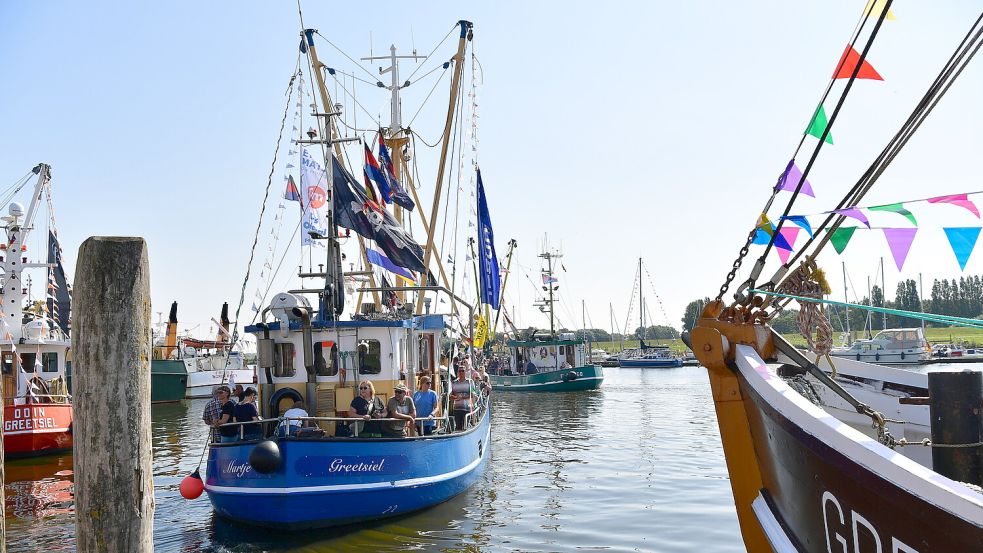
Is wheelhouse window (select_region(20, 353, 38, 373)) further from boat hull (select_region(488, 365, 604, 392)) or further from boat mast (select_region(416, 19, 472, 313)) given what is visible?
boat hull (select_region(488, 365, 604, 392))

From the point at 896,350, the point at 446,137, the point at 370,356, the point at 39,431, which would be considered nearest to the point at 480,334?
the point at 446,137

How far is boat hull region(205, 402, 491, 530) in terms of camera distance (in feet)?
35.3

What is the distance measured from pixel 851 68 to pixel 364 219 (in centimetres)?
868

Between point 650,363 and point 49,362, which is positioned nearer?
point 49,362

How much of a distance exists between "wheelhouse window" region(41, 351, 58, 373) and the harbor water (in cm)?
325

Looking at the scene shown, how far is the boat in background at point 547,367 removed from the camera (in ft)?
144

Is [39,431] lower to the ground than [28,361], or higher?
lower

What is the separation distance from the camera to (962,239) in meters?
5.79

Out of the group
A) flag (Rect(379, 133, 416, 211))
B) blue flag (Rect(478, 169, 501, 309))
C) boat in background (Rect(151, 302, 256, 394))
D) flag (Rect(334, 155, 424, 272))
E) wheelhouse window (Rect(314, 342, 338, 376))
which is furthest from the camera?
boat in background (Rect(151, 302, 256, 394))

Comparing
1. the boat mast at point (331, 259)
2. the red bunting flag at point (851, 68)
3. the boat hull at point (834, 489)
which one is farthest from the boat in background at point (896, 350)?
the boat hull at point (834, 489)

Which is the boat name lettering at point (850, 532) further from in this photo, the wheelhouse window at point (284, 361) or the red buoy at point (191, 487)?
the wheelhouse window at point (284, 361)

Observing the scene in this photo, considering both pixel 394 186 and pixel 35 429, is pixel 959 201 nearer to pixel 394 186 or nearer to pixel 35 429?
pixel 394 186

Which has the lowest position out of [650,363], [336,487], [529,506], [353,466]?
[650,363]

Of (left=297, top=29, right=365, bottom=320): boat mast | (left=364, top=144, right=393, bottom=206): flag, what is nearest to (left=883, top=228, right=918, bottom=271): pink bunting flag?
(left=297, top=29, right=365, bottom=320): boat mast
